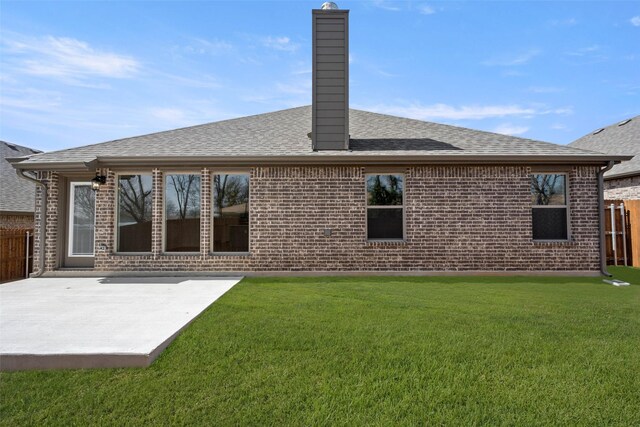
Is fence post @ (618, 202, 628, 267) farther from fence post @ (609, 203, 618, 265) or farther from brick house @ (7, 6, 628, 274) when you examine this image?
brick house @ (7, 6, 628, 274)

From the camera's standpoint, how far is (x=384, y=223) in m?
8.48

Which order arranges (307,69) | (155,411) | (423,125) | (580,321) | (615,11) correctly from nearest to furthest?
(155,411), (580,321), (615,11), (307,69), (423,125)

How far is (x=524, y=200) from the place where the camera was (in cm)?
827

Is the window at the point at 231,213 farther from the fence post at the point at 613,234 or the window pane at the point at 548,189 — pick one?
the fence post at the point at 613,234

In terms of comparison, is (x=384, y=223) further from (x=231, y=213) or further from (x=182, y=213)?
(x=182, y=213)

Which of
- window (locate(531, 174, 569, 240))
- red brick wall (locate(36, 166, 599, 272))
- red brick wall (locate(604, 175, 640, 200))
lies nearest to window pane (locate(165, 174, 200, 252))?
red brick wall (locate(36, 166, 599, 272))

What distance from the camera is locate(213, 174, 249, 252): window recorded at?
8.50 m

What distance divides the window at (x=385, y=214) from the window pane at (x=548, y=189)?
11.1 feet

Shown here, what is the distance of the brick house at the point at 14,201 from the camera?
12234 mm

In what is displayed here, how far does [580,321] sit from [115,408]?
217 inches

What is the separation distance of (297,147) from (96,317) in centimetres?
582

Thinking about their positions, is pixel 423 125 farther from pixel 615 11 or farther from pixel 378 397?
pixel 378 397

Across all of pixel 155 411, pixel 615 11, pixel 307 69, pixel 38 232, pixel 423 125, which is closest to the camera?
pixel 155 411

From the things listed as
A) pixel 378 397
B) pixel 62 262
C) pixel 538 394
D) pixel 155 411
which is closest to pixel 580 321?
pixel 538 394
